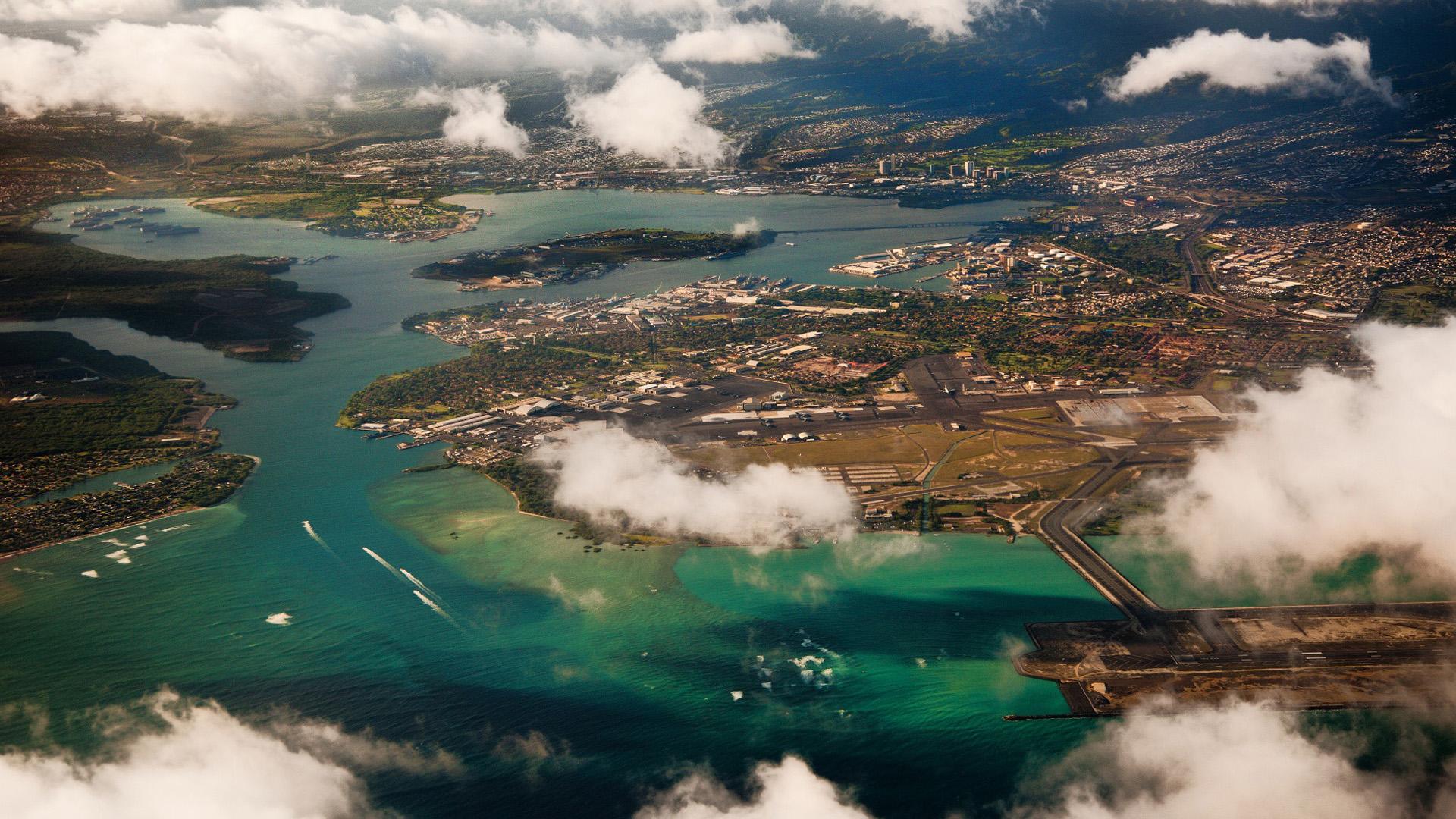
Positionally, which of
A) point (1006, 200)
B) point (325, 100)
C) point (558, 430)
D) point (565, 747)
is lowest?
point (565, 747)

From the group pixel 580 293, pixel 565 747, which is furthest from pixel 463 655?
pixel 580 293

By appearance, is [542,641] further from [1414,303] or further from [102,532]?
[1414,303]

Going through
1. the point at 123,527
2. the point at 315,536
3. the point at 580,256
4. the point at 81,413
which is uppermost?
the point at 580,256

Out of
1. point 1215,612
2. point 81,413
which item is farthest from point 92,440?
point 1215,612

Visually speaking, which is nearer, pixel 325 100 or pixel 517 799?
pixel 517 799

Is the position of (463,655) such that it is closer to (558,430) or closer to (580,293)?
(558,430)

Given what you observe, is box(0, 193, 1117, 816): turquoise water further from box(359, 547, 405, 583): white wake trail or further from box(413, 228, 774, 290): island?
box(413, 228, 774, 290): island

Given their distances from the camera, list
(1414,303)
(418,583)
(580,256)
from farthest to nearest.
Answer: (580,256)
(1414,303)
(418,583)
